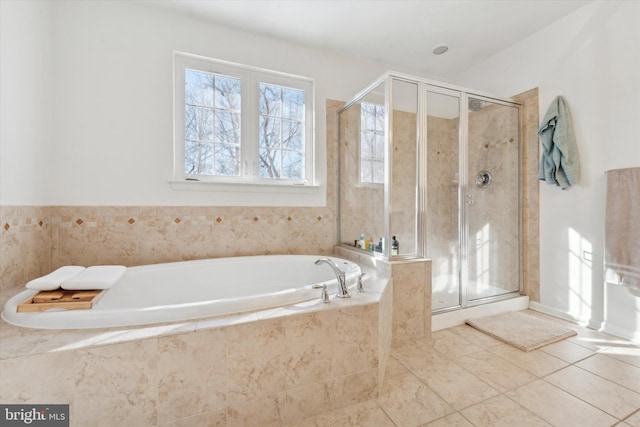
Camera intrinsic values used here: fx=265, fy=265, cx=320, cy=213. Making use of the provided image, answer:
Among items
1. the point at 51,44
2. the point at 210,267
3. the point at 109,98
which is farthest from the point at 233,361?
the point at 51,44

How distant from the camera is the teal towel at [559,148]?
2.19 metres

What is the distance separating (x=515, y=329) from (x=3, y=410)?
9.26 ft

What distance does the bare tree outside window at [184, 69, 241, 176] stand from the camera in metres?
2.20

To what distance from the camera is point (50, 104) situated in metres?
1.80

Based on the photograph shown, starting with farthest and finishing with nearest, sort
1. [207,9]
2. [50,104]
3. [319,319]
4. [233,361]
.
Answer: [207,9] → [50,104] → [319,319] → [233,361]

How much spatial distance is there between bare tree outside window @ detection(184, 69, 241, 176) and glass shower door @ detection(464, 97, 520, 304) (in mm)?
2077

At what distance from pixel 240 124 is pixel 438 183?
70.4 inches

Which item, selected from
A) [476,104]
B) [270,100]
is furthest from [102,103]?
[476,104]

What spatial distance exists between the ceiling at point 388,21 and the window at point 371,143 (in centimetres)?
70

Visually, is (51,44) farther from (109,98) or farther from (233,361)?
(233,361)

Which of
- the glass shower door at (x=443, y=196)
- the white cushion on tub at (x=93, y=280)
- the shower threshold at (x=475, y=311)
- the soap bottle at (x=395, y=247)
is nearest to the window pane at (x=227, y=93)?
the white cushion on tub at (x=93, y=280)

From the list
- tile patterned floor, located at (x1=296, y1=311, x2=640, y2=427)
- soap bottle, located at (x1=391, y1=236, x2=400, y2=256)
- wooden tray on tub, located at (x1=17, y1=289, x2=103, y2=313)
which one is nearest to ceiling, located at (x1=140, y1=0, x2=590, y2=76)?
soap bottle, located at (x1=391, y1=236, x2=400, y2=256)

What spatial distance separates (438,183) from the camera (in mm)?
2234

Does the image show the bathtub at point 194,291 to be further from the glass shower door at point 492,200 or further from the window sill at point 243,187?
the glass shower door at point 492,200
